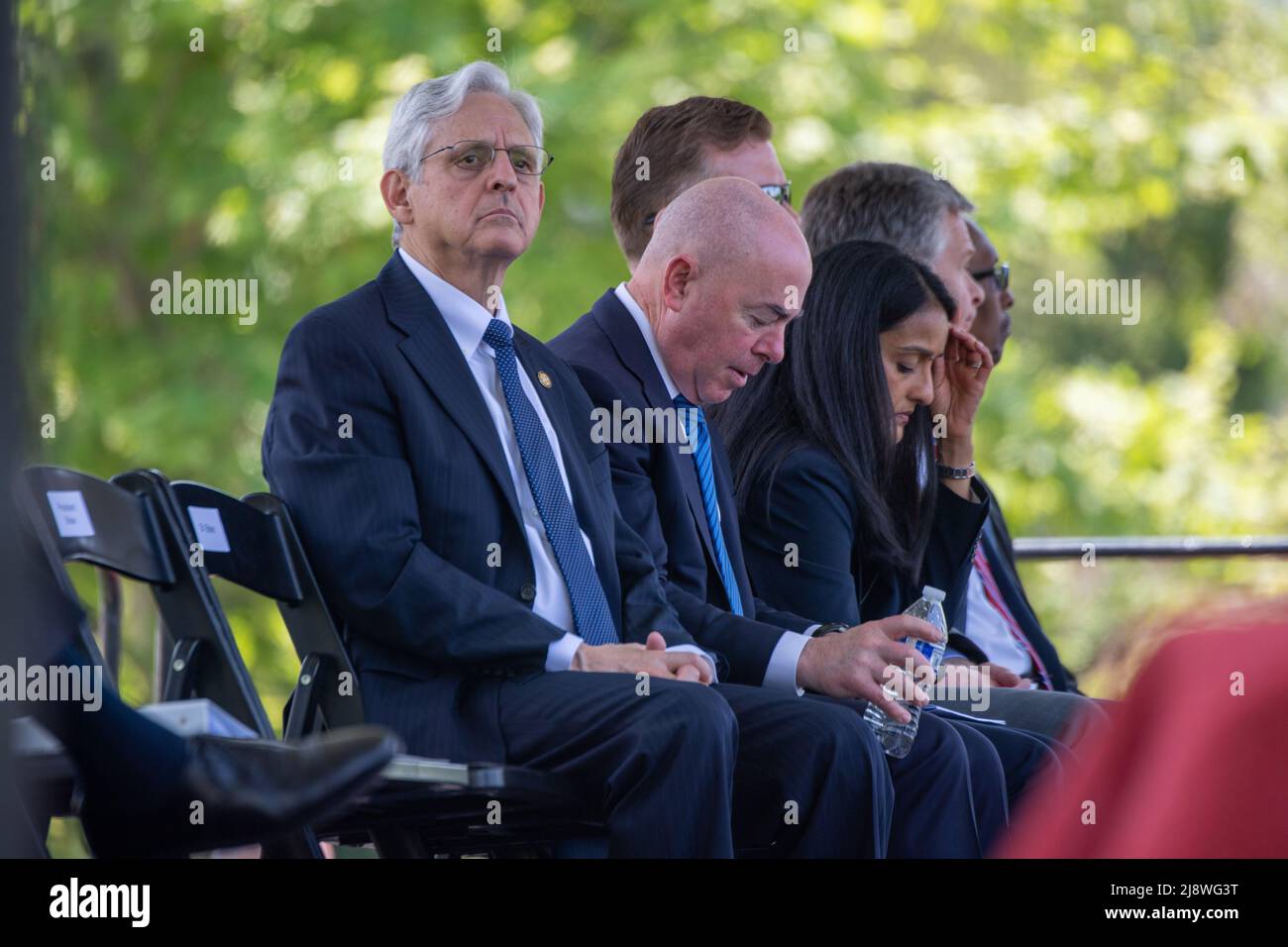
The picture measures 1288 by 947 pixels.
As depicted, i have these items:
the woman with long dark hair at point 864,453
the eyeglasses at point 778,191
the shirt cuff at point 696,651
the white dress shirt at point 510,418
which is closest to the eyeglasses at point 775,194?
the eyeglasses at point 778,191

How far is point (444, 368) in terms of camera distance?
3.04 m

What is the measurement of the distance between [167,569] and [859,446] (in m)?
1.63

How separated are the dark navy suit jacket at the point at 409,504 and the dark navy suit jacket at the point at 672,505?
1.72 feet

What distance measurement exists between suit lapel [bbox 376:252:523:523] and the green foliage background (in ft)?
16.8

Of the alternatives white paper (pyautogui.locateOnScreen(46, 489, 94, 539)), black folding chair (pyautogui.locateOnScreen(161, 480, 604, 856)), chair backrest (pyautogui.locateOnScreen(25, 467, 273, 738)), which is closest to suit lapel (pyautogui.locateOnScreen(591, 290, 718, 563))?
black folding chair (pyautogui.locateOnScreen(161, 480, 604, 856))

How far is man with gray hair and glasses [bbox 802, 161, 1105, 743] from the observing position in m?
4.23

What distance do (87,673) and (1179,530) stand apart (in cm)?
1020

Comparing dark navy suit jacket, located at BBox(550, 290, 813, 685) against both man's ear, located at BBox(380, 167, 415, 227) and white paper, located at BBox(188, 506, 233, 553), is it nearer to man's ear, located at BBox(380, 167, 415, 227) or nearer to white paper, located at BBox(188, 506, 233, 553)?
man's ear, located at BBox(380, 167, 415, 227)

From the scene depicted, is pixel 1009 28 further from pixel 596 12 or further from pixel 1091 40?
pixel 596 12

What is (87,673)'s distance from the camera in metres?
2.09

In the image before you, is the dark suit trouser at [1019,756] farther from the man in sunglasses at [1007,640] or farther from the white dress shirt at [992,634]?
the white dress shirt at [992,634]

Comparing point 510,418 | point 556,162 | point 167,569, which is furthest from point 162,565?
point 556,162

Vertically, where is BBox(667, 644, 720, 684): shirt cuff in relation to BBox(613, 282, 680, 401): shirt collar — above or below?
below
